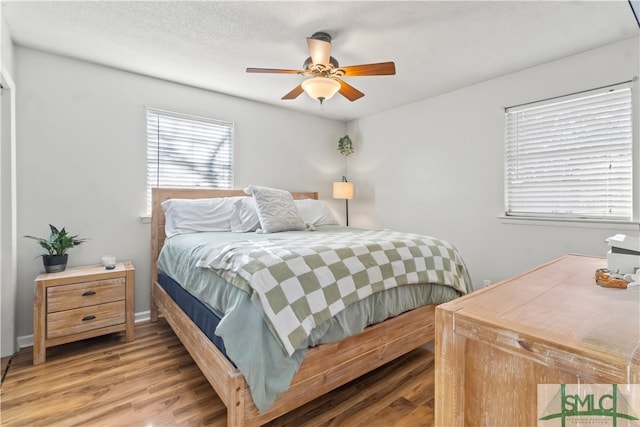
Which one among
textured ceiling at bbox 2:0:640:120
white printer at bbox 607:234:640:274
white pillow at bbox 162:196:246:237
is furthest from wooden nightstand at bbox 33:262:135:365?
white printer at bbox 607:234:640:274

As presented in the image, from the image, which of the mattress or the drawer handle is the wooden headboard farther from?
the drawer handle

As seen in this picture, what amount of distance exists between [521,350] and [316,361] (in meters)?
1.13

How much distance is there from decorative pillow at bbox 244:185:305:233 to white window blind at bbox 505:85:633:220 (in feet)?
7.07

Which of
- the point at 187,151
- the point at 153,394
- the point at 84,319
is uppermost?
the point at 187,151

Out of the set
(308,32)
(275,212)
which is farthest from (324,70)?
(275,212)

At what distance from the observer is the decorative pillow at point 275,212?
2.70 m

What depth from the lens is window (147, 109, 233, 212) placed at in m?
Result: 3.01

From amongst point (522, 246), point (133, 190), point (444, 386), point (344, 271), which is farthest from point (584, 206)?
point (133, 190)

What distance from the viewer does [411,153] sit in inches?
150

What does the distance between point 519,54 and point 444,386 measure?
2.92m

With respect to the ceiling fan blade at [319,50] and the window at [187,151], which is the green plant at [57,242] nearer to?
the window at [187,151]

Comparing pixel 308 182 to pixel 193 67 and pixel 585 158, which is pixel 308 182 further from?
pixel 585 158

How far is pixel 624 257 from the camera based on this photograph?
1.00 m

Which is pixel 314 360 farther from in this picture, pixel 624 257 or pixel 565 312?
pixel 624 257
